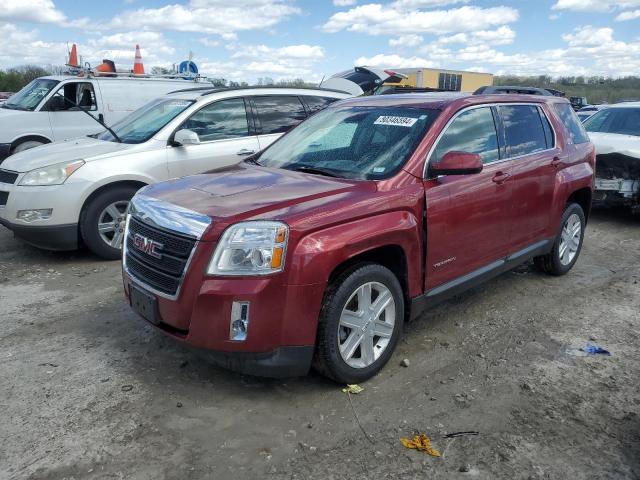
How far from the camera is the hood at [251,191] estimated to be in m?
3.18

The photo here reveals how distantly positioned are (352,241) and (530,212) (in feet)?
7.47

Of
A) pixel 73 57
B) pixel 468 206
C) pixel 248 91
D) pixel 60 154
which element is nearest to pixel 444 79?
pixel 73 57

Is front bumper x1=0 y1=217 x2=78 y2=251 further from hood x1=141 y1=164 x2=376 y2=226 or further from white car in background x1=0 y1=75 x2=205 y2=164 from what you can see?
white car in background x1=0 y1=75 x2=205 y2=164

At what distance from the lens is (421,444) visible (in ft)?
9.59

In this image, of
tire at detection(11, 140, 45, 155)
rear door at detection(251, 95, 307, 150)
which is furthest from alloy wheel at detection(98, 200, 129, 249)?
tire at detection(11, 140, 45, 155)

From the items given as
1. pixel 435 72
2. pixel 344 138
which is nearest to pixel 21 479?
pixel 344 138

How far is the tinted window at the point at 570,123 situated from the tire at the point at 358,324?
3029mm

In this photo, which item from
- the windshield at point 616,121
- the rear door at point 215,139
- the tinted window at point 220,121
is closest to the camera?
the rear door at point 215,139

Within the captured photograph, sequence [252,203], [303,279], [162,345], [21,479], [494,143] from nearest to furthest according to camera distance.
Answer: [21,479] → [303,279] → [252,203] → [162,345] → [494,143]

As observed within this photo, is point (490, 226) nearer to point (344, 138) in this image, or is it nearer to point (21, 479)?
point (344, 138)

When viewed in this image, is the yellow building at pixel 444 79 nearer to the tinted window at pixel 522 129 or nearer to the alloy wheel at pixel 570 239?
the alloy wheel at pixel 570 239

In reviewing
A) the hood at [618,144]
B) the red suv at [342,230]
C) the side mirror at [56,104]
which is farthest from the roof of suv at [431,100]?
the side mirror at [56,104]

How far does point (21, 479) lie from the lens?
266 centimetres

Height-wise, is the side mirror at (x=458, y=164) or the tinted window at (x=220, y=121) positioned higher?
the tinted window at (x=220, y=121)
